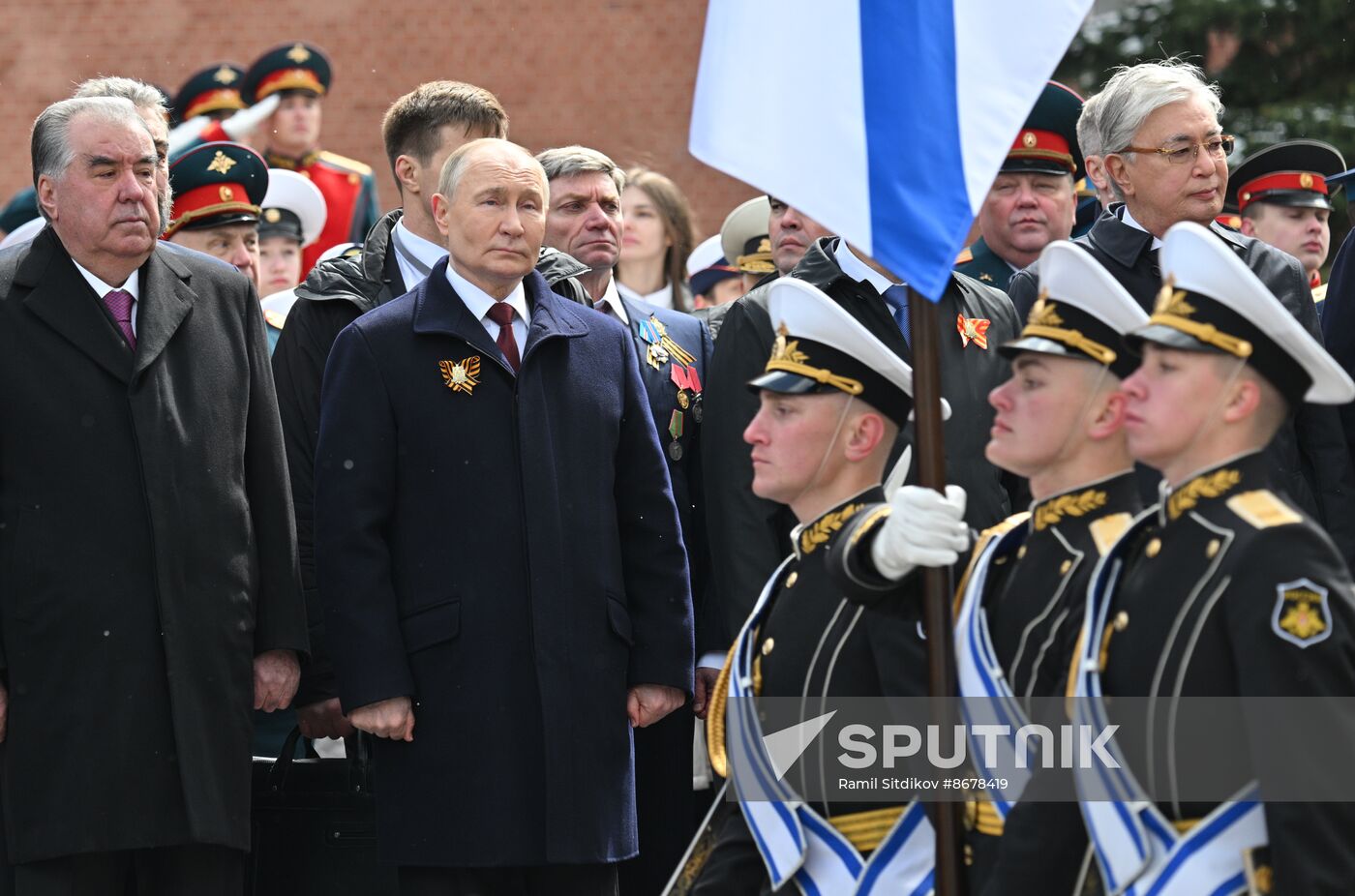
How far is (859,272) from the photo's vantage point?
226 inches

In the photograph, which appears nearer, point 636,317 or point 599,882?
point 599,882

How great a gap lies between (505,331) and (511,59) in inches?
468

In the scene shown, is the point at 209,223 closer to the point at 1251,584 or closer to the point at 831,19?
the point at 831,19

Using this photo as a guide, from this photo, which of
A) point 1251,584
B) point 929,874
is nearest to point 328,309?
point 929,874

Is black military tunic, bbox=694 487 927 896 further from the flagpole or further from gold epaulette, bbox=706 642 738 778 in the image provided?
the flagpole

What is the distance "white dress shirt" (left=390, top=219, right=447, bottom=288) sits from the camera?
626 centimetres

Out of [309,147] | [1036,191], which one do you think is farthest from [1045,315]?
[309,147]

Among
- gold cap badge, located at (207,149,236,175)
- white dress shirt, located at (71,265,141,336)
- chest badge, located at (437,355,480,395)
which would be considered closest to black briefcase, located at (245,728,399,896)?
chest badge, located at (437,355,480,395)

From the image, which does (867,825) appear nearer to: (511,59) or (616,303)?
(616,303)

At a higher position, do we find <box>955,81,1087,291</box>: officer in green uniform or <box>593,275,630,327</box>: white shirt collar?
<box>955,81,1087,291</box>: officer in green uniform

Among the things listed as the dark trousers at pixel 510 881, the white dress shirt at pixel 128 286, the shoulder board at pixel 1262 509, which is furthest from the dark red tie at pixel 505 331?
the shoulder board at pixel 1262 509

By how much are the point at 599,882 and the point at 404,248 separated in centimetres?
210

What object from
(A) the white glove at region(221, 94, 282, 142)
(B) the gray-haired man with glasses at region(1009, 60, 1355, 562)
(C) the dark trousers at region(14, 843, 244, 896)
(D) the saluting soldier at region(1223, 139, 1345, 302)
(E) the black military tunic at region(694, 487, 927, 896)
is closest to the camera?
(E) the black military tunic at region(694, 487, 927, 896)

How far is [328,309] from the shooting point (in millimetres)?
6090
